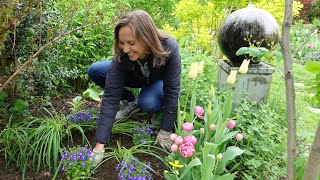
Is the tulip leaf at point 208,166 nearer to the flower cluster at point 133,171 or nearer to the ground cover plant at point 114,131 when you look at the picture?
the ground cover plant at point 114,131

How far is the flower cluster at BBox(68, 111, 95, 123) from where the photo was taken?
242 centimetres

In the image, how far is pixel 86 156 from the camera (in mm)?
1961

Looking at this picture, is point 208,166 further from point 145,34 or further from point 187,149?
point 145,34

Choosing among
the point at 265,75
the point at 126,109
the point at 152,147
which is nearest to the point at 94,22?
the point at 126,109

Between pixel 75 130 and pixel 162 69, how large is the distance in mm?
762

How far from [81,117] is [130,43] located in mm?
725

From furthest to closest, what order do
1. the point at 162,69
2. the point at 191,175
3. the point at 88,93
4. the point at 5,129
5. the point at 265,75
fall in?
the point at 88,93, the point at 265,75, the point at 162,69, the point at 5,129, the point at 191,175

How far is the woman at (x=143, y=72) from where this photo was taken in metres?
2.03

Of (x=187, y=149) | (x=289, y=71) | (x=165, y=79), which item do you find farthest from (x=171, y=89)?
(x=289, y=71)

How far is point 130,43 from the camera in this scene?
2025 mm

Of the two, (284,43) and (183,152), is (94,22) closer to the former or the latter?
(183,152)

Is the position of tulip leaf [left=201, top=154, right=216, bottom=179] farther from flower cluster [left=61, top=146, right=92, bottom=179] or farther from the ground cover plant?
flower cluster [left=61, top=146, right=92, bottom=179]

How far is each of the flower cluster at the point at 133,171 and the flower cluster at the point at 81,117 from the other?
0.58 metres

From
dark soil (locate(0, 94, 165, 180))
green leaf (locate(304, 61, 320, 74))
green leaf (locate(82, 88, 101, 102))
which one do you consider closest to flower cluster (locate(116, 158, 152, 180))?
dark soil (locate(0, 94, 165, 180))
